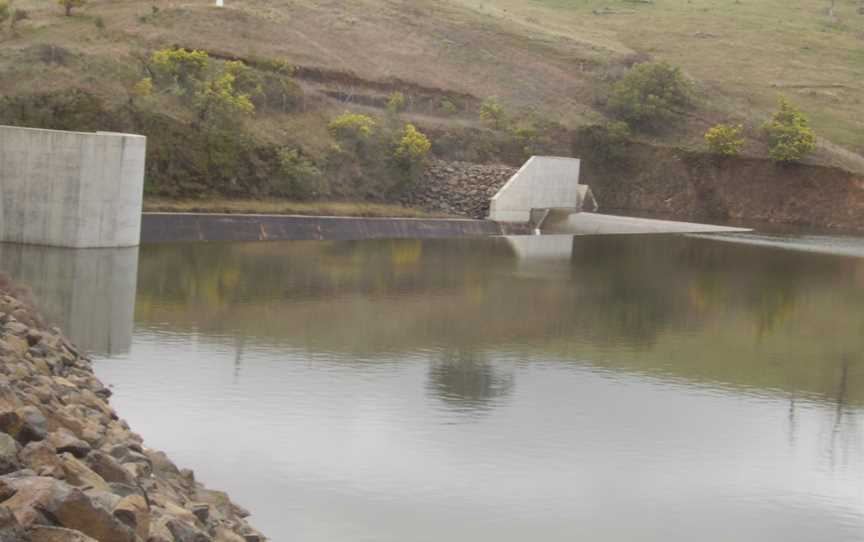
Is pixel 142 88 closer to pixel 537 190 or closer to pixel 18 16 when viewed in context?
pixel 18 16

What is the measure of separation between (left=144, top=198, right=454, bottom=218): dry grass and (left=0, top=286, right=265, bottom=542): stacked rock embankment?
2250 centimetres

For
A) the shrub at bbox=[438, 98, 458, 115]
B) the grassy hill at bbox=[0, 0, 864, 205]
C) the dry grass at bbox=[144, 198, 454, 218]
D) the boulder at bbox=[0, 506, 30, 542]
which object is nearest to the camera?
the boulder at bbox=[0, 506, 30, 542]

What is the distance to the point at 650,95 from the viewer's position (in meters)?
63.5

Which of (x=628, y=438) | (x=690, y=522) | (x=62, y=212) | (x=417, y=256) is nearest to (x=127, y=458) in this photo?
(x=690, y=522)

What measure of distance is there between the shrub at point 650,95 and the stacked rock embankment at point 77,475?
49664 mm

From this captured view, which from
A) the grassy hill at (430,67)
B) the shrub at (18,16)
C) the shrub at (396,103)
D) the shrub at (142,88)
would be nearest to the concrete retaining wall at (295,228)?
the grassy hill at (430,67)

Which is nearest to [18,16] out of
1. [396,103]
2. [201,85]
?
[201,85]

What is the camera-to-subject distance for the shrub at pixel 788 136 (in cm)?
6244

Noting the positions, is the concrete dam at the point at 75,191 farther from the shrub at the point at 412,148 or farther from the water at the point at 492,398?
the shrub at the point at 412,148

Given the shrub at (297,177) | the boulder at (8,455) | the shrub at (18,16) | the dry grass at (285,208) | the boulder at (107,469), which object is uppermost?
the shrub at (18,16)

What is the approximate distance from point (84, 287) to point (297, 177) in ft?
56.7

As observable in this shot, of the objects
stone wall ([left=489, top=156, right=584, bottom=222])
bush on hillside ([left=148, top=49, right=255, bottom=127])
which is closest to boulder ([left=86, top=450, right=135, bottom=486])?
→ bush on hillside ([left=148, top=49, right=255, bottom=127])

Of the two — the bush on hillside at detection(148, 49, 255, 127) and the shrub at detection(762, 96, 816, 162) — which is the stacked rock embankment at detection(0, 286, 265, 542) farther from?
the shrub at detection(762, 96, 816, 162)

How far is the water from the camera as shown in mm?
14922
